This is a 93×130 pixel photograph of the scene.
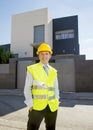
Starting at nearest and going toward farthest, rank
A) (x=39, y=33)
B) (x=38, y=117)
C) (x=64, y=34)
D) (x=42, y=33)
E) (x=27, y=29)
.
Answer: (x=38, y=117)
(x=42, y=33)
(x=39, y=33)
(x=27, y=29)
(x=64, y=34)

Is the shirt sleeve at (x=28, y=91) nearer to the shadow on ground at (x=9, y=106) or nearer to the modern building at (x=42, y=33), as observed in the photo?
the shadow on ground at (x=9, y=106)

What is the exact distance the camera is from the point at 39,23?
99.9ft

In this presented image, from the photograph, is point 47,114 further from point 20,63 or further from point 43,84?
point 20,63

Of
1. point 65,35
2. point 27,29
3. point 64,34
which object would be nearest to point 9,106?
point 27,29

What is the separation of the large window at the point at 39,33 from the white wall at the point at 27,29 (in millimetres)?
491

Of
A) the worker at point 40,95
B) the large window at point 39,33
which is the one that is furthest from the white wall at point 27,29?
the worker at point 40,95

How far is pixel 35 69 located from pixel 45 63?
256 mm

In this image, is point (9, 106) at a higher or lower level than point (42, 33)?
lower

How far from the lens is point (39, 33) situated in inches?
1203

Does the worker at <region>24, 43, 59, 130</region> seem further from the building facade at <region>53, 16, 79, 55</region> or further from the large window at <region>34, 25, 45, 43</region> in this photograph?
the large window at <region>34, 25, 45, 43</region>

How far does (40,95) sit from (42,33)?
2779 centimetres

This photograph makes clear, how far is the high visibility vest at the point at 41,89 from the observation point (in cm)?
313

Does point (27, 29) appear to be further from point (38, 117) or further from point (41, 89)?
point (38, 117)

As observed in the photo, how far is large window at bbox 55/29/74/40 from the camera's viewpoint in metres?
30.6
